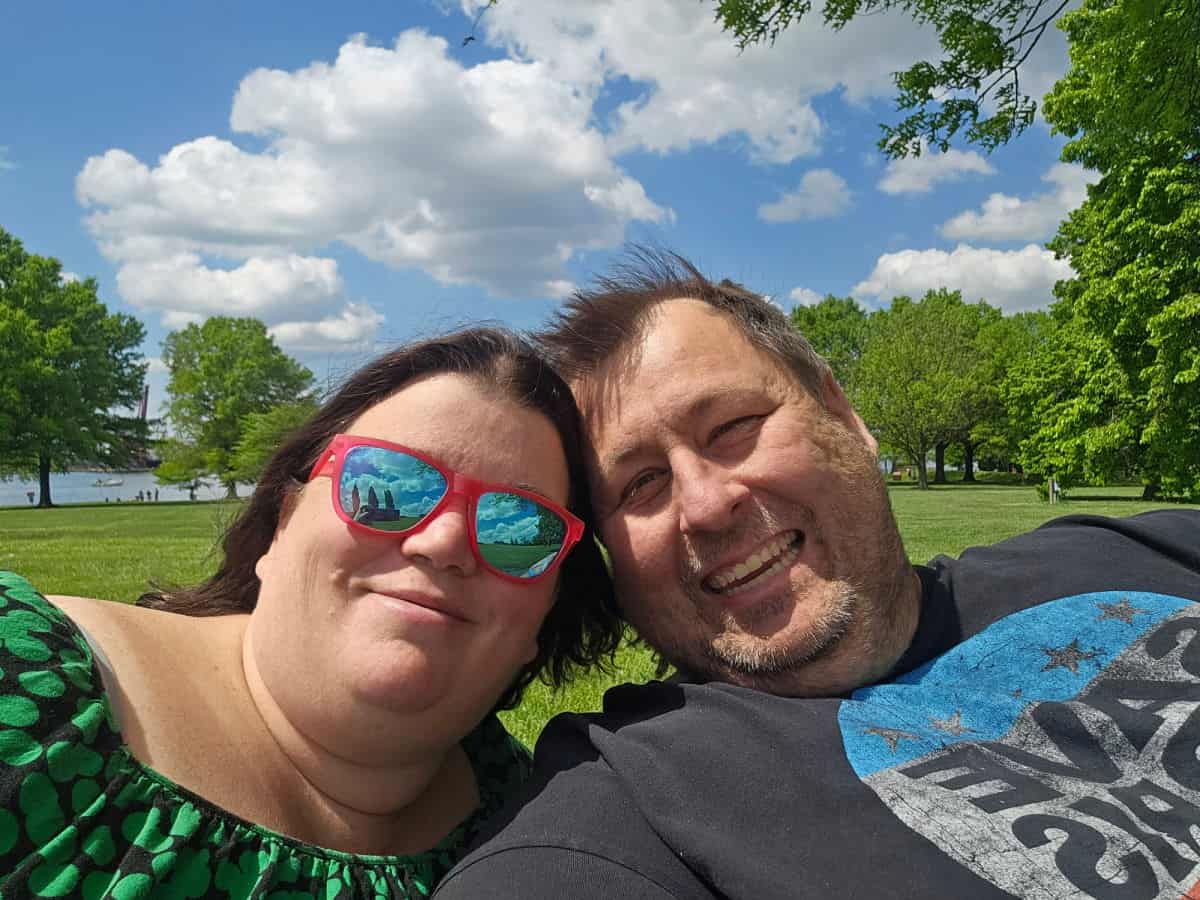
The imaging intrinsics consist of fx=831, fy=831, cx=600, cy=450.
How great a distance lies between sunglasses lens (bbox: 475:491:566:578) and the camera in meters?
2.03

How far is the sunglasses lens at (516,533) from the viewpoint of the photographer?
2.03m

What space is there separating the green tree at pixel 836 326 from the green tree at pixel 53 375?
159 feet

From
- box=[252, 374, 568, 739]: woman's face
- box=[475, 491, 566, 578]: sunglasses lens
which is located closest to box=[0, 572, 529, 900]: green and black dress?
box=[252, 374, 568, 739]: woman's face

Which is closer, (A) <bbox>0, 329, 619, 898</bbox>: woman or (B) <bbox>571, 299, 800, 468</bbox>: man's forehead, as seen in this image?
(A) <bbox>0, 329, 619, 898</bbox>: woman

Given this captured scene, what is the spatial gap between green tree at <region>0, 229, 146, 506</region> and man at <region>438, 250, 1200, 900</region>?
4868cm

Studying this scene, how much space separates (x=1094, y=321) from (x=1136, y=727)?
23.3 meters

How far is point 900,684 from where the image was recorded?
225 centimetres

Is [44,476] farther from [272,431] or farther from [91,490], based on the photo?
[272,431]

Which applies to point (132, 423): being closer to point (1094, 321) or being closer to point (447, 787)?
point (1094, 321)

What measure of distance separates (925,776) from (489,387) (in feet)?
4.53

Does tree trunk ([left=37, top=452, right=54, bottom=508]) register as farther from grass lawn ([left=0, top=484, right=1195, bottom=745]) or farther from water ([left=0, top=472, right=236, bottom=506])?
grass lawn ([left=0, top=484, right=1195, bottom=745])

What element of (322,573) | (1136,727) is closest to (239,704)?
(322,573)

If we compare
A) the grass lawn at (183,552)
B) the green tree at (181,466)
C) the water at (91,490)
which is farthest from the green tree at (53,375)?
the grass lawn at (183,552)

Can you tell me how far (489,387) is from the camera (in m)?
2.21
